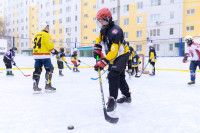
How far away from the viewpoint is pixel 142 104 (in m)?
2.75

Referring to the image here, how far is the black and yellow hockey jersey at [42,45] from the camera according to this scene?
3.50 m

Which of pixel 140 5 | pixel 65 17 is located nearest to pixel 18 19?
pixel 65 17

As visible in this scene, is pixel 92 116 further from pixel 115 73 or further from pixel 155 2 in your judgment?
pixel 155 2

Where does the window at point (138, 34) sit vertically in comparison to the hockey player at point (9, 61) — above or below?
above

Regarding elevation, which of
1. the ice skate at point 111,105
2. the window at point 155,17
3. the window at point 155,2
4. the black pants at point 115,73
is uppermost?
the window at point 155,2

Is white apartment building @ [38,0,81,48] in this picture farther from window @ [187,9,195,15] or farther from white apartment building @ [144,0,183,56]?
window @ [187,9,195,15]

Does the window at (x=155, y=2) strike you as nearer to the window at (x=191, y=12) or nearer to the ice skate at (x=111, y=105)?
the window at (x=191, y=12)

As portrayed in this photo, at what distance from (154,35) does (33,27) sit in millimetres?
30033

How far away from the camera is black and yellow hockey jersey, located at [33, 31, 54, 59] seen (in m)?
3.50

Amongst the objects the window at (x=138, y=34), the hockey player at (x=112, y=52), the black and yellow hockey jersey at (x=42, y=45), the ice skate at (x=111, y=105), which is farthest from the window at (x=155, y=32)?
the ice skate at (x=111, y=105)

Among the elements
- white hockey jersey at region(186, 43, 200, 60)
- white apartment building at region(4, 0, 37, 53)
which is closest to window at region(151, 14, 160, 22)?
white hockey jersey at region(186, 43, 200, 60)

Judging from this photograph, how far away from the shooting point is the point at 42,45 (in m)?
3.53

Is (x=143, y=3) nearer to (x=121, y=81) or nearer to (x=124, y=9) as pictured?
(x=124, y=9)

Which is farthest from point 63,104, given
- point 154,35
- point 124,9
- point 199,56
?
point 124,9
